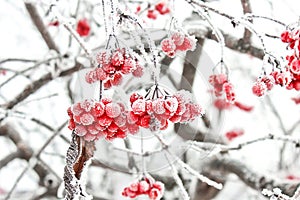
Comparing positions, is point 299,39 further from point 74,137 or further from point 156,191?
point 156,191

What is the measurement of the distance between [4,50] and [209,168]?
→ 8.56 feet

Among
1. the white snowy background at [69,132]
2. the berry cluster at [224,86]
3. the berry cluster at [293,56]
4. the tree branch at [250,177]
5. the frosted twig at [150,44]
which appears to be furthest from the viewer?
the white snowy background at [69,132]

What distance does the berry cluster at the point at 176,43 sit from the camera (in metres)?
1.09

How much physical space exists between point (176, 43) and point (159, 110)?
0.27 m

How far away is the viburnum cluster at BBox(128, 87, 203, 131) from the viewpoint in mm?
907

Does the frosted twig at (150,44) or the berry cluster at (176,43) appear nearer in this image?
the frosted twig at (150,44)

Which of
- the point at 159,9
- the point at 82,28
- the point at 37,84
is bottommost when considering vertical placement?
the point at 37,84

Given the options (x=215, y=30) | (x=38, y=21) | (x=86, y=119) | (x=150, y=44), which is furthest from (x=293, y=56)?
(x=38, y=21)

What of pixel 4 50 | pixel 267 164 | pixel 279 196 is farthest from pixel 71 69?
pixel 267 164

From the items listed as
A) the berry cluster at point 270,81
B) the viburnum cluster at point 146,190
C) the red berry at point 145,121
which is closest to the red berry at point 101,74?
the red berry at point 145,121

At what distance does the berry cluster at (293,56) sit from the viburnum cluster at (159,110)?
0.25 meters

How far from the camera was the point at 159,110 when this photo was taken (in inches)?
35.4

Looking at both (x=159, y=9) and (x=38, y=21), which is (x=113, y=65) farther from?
(x=38, y=21)

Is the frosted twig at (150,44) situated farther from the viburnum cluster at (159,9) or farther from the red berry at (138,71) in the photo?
the viburnum cluster at (159,9)
